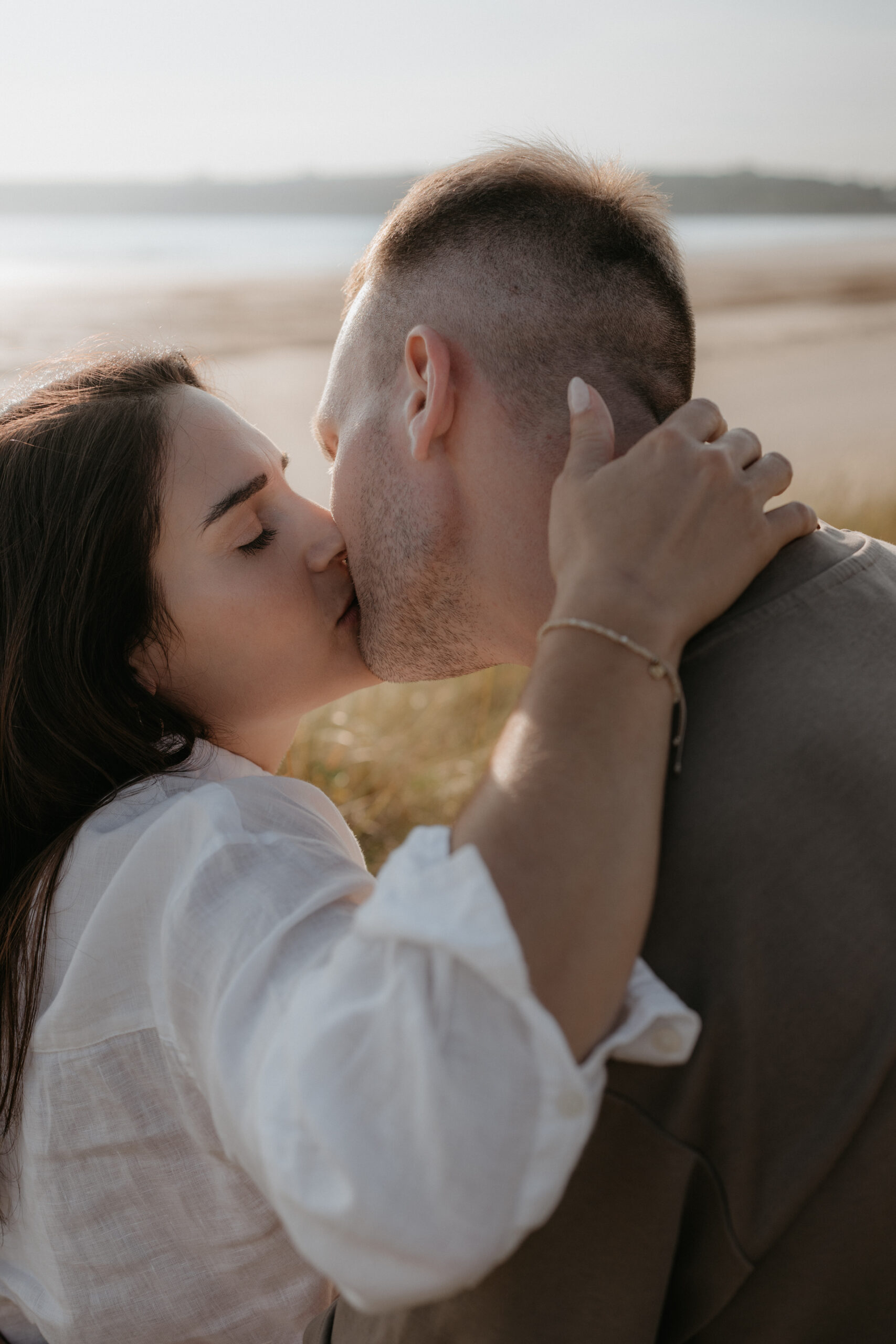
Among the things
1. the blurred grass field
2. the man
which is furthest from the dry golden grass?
the man

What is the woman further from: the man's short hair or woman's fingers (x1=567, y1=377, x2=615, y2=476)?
the man's short hair

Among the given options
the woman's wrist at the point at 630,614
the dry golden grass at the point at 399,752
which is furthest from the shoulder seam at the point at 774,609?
the dry golden grass at the point at 399,752

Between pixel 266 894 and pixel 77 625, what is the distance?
88 centimetres

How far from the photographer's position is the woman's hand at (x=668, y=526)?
56.5 inches

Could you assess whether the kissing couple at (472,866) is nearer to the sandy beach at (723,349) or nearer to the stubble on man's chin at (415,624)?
the stubble on man's chin at (415,624)

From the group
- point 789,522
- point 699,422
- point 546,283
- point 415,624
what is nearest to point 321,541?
point 415,624

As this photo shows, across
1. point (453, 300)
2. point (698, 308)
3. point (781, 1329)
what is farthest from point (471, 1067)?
point (698, 308)

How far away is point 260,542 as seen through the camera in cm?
223

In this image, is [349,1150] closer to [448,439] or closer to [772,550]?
[772,550]

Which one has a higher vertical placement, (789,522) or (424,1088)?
(789,522)

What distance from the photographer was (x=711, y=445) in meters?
1.65

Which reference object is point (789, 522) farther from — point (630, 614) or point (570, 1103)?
point (570, 1103)

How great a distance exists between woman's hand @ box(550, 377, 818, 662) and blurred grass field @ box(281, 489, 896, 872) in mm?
2544

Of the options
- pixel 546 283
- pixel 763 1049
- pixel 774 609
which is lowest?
pixel 763 1049
